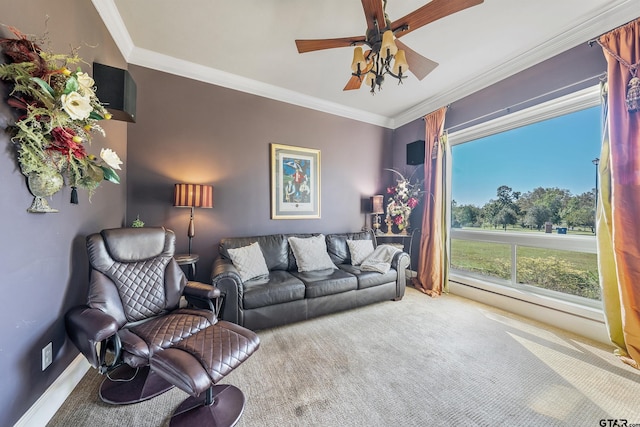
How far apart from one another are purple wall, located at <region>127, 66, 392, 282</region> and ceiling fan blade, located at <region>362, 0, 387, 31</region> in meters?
2.09

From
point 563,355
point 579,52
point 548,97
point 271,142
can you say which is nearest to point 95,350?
point 271,142

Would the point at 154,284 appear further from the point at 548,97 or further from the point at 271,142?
the point at 548,97

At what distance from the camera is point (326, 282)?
107 inches

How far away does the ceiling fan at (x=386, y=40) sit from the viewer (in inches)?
59.9

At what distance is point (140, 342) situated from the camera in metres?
1.41

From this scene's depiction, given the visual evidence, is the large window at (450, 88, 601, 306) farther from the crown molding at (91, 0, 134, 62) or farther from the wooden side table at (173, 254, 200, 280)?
the crown molding at (91, 0, 134, 62)

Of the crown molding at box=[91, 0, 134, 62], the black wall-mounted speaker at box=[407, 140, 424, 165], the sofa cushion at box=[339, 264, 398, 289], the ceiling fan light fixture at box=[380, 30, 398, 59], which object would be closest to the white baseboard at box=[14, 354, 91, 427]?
the sofa cushion at box=[339, 264, 398, 289]

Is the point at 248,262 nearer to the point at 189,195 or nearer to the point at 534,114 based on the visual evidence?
the point at 189,195

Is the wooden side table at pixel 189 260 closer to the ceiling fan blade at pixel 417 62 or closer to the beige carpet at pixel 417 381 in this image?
the beige carpet at pixel 417 381

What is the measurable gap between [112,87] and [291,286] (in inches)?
91.3

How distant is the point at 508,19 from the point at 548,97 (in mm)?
987

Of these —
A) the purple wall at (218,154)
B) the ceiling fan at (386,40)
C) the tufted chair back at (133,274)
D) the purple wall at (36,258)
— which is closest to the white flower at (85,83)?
the purple wall at (36,258)

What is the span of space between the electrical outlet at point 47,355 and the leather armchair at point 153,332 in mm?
120

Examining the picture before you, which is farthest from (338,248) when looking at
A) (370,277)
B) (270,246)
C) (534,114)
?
(534,114)
